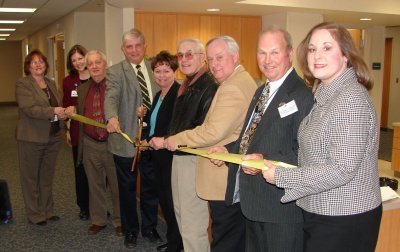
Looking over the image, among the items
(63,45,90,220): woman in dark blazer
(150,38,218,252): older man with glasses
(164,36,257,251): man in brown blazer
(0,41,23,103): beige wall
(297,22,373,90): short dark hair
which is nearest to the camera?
(297,22,373,90): short dark hair

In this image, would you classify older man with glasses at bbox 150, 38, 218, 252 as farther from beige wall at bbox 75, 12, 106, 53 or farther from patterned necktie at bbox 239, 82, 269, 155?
beige wall at bbox 75, 12, 106, 53

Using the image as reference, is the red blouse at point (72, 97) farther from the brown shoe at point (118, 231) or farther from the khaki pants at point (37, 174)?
the brown shoe at point (118, 231)

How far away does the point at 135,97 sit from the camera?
3641 mm

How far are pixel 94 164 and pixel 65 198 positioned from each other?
170cm

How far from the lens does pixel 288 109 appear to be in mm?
2031

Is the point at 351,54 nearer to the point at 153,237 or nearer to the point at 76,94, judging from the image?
the point at 153,237

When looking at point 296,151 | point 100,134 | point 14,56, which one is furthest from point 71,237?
point 14,56

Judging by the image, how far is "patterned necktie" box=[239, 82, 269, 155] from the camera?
2219 mm

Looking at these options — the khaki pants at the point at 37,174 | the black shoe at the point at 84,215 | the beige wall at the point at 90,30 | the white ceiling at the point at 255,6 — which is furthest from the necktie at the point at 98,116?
the beige wall at the point at 90,30

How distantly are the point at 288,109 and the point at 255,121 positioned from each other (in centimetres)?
25

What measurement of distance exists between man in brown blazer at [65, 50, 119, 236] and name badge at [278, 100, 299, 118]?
7.30 ft

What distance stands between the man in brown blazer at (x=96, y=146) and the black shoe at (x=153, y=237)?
0.96 feet

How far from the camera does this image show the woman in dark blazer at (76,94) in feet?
14.6

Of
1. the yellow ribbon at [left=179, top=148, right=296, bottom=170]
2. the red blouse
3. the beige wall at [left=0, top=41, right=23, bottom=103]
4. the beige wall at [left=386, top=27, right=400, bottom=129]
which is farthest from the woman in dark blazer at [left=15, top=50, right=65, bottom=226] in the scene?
the beige wall at [left=0, top=41, right=23, bottom=103]
